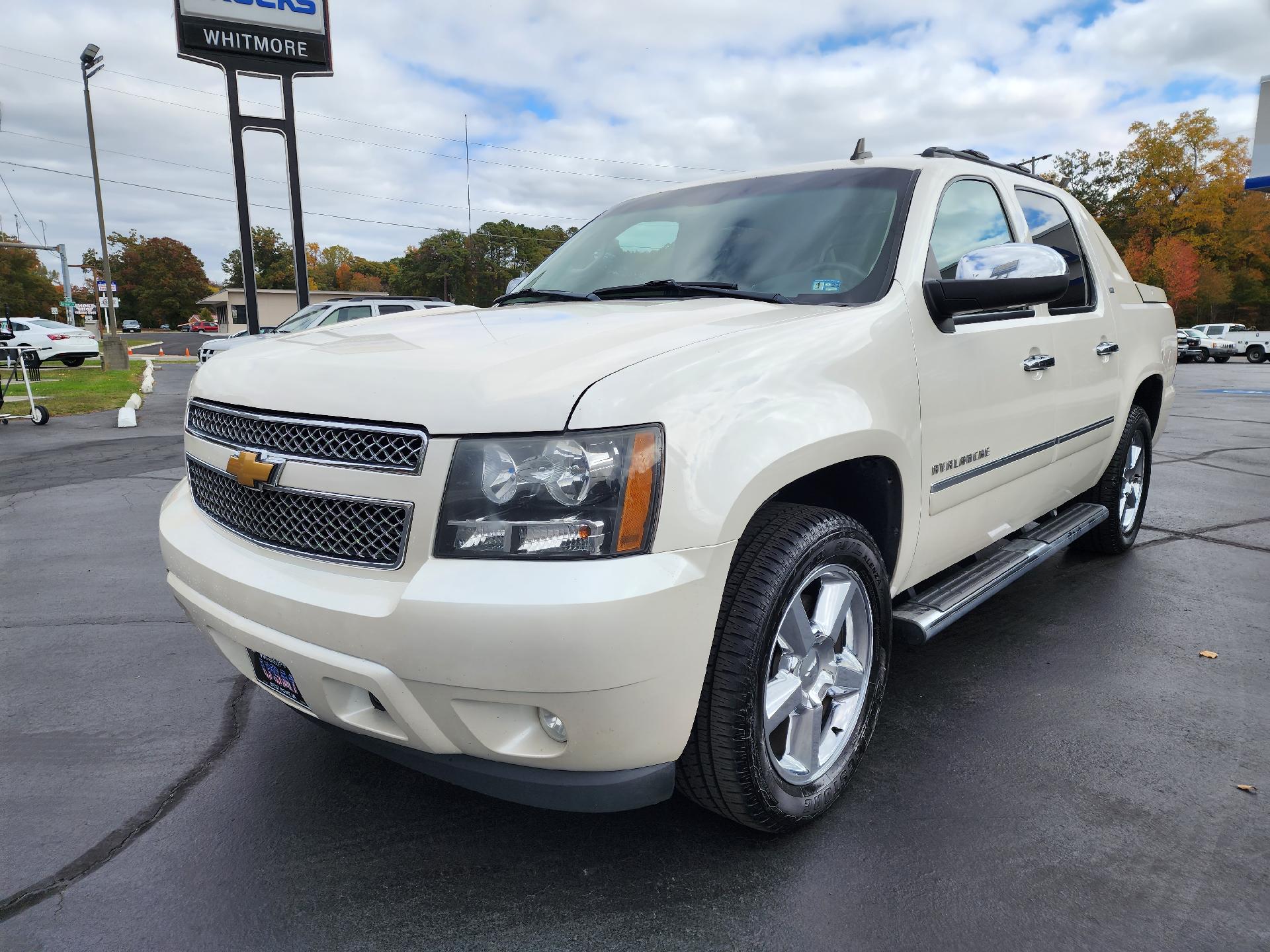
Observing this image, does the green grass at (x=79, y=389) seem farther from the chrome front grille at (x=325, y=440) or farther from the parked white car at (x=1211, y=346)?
the parked white car at (x=1211, y=346)

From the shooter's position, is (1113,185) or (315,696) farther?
(1113,185)

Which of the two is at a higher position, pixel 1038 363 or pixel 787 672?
pixel 1038 363

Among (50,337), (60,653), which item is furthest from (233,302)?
(60,653)

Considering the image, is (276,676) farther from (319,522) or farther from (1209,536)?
(1209,536)

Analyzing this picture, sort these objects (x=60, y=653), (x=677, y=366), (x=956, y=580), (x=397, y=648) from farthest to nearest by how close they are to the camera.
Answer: (x=60, y=653) → (x=956, y=580) → (x=677, y=366) → (x=397, y=648)

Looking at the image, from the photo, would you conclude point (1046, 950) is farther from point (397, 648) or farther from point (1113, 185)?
point (1113, 185)

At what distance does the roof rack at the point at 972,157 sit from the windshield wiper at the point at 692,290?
97 cm

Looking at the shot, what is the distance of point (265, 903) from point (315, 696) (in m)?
0.52

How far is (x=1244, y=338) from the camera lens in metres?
35.4

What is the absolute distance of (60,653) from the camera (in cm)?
355

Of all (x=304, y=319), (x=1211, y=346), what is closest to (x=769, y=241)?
(x=304, y=319)

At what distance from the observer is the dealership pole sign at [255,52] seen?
14.3 meters

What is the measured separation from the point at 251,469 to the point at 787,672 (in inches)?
56.5

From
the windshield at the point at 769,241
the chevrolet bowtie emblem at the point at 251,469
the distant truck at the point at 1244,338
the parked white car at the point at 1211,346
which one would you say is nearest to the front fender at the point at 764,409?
the windshield at the point at 769,241
